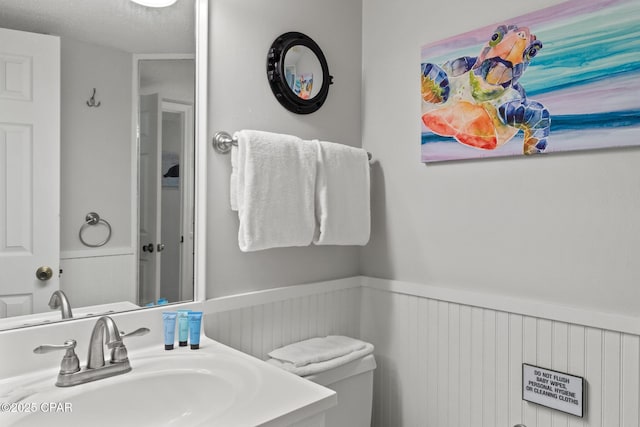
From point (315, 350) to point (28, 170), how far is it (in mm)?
1011

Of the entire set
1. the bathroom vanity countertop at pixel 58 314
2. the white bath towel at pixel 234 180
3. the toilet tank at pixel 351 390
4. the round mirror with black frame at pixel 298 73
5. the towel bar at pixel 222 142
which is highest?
the round mirror with black frame at pixel 298 73

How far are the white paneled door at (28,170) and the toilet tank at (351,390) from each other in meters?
0.86

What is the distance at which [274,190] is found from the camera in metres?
1.43

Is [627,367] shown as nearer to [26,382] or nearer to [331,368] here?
[331,368]

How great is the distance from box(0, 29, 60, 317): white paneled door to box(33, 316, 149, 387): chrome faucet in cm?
16

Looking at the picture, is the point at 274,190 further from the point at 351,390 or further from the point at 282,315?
the point at 351,390

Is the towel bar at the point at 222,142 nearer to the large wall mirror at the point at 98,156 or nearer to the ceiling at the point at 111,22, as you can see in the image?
the large wall mirror at the point at 98,156

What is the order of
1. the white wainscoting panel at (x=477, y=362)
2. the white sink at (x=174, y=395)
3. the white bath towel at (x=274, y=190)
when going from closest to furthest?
the white sink at (x=174, y=395)
the white wainscoting panel at (x=477, y=362)
the white bath towel at (x=274, y=190)

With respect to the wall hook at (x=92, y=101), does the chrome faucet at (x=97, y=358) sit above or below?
below

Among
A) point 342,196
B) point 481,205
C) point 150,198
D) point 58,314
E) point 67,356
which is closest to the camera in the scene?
point 67,356

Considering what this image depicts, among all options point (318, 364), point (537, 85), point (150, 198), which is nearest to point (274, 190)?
point (150, 198)

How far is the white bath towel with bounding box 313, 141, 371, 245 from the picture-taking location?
1.59m

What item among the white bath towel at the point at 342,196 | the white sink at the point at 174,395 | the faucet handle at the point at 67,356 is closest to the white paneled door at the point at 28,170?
the faucet handle at the point at 67,356

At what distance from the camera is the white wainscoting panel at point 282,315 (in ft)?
4.79
